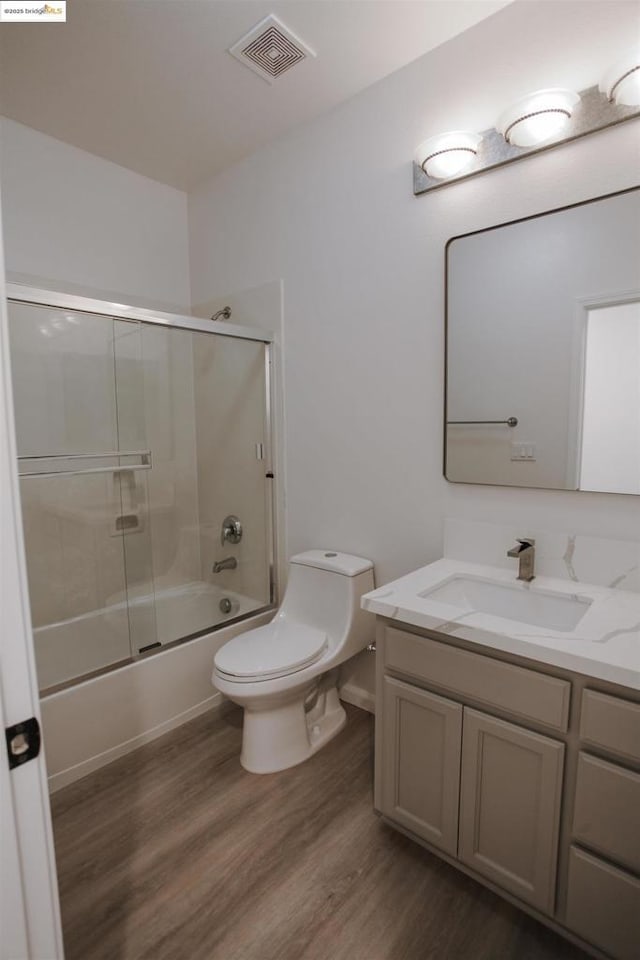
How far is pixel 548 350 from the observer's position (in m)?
1.62

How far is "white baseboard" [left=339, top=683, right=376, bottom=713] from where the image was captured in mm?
2268

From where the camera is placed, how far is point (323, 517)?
2381 millimetres

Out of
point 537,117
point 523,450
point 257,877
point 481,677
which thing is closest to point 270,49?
point 537,117

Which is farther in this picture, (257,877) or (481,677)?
(257,877)

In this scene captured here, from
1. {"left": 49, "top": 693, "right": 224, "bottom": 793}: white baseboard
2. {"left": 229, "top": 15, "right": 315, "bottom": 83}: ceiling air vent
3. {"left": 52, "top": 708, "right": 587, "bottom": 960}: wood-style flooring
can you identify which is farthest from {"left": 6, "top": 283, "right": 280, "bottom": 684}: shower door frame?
{"left": 229, "top": 15, "right": 315, "bottom": 83}: ceiling air vent

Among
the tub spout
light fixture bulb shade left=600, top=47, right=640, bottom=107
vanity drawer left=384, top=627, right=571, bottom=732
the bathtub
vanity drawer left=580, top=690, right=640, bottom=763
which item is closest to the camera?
vanity drawer left=580, top=690, right=640, bottom=763

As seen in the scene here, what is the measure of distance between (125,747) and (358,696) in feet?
3.35

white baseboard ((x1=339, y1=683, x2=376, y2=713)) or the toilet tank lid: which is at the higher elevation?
the toilet tank lid

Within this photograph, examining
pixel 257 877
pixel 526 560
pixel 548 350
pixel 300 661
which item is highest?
pixel 548 350

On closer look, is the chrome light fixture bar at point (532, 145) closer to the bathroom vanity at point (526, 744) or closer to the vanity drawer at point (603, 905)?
the bathroom vanity at point (526, 744)

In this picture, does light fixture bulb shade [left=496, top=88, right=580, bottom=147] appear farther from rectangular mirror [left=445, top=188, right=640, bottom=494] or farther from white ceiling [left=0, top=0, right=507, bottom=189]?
white ceiling [left=0, top=0, right=507, bottom=189]

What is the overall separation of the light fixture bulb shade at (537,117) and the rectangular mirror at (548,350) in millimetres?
231

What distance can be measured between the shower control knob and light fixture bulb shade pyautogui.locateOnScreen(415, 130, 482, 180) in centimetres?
186

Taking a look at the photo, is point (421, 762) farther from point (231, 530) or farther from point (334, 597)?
point (231, 530)
